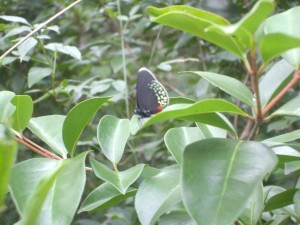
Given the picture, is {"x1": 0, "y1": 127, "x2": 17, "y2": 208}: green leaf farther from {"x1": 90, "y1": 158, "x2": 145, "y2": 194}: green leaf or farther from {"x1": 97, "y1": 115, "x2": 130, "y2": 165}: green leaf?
{"x1": 97, "y1": 115, "x2": 130, "y2": 165}: green leaf

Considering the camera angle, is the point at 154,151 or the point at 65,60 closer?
the point at 154,151

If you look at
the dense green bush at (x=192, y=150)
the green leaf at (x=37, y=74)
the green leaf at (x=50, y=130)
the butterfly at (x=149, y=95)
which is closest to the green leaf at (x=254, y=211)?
the dense green bush at (x=192, y=150)

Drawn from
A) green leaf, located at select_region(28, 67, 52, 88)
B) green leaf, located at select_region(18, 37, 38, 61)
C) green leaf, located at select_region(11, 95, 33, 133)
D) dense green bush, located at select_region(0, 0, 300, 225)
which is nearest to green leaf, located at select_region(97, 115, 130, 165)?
dense green bush, located at select_region(0, 0, 300, 225)

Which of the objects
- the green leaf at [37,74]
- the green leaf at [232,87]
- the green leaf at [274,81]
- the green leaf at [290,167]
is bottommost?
the green leaf at [37,74]

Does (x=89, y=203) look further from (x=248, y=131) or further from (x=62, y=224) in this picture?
(x=248, y=131)

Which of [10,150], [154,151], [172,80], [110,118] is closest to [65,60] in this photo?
[154,151]

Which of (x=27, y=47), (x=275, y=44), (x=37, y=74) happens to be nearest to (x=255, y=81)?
(x=275, y=44)

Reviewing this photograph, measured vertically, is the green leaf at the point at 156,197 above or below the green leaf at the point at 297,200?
above

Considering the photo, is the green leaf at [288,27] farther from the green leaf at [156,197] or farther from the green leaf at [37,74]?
the green leaf at [37,74]
